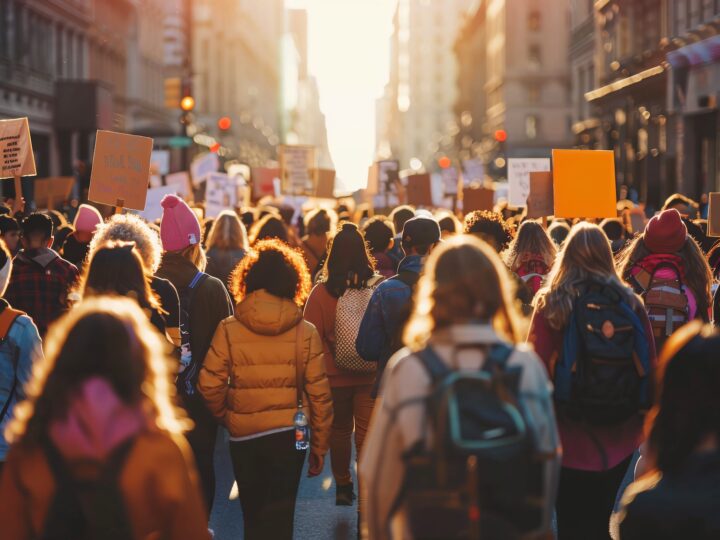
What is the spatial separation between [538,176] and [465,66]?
10721 centimetres

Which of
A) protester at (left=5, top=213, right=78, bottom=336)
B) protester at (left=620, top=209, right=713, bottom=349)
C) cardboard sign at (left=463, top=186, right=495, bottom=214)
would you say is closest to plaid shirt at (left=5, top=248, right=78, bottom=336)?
protester at (left=5, top=213, right=78, bottom=336)

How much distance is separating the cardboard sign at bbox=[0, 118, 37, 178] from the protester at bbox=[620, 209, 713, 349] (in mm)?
6730

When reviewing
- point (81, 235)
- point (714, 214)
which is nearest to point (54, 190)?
point (81, 235)

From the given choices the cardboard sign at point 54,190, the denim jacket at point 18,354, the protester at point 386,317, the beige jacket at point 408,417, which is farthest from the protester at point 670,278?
the cardboard sign at point 54,190

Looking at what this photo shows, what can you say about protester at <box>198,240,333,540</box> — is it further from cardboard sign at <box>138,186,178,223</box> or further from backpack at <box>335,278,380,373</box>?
cardboard sign at <box>138,186,178,223</box>

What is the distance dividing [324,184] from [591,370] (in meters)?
18.2

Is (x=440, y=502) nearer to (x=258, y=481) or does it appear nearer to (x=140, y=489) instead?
(x=140, y=489)

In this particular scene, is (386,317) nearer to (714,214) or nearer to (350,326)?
(350,326)

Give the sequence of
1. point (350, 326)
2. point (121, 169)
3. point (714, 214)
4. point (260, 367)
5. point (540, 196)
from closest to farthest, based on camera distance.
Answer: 1. point (260, 367)
2. point (350, 326)
3. point (121, 169)
4. point (714, 214)
5. point (540, 196)

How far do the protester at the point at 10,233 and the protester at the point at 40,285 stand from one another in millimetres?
1984

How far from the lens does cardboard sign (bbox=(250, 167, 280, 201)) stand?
78.8 ft

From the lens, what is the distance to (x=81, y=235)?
32.1 feet

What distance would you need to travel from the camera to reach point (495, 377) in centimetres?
347

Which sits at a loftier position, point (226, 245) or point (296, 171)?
point (296, 171)
